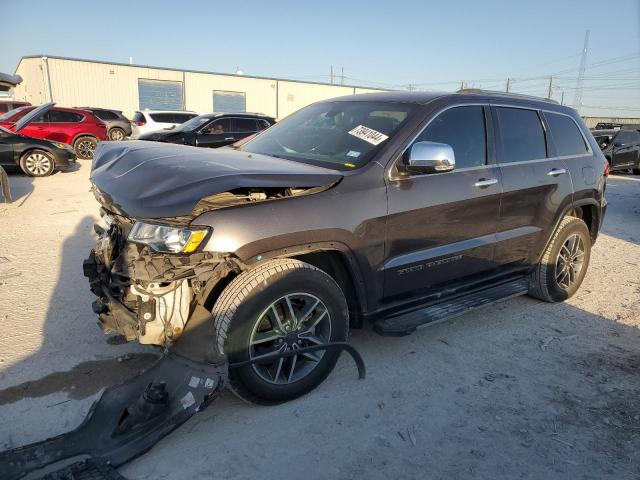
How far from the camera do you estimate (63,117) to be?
15273mm

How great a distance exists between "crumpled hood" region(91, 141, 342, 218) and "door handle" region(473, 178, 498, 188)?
1253mm

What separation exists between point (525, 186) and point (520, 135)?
1.54ft

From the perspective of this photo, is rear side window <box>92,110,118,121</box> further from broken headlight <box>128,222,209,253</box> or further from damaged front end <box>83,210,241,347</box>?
broken headlight <box>128,222,209,253</box>

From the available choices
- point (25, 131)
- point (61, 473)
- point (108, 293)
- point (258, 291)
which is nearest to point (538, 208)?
point (258, 291)

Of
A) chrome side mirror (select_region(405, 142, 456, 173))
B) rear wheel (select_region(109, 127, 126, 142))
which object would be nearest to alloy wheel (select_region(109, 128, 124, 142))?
rear wheel (select_region(109, 127, 126, 142))

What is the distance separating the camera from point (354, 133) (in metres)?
3.51

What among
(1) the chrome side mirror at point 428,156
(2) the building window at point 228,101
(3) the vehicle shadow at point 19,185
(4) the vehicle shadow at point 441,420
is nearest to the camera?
(4) the vehicle shadow at point 441,420

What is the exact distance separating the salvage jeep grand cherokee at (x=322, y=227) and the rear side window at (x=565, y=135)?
0.10 m

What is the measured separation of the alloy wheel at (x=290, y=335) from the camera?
9.32ft

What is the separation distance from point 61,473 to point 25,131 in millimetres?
15305

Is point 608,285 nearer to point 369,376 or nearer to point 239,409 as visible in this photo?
point 369,376

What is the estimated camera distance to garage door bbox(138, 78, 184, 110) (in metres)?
31.5

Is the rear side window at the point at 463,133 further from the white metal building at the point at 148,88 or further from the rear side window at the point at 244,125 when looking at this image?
the white metal building at the point at 148,88

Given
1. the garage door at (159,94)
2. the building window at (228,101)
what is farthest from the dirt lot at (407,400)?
the building window at (228,101)
